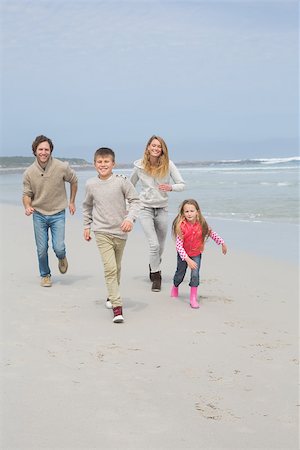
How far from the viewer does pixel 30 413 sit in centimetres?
368

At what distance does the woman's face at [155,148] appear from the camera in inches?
276

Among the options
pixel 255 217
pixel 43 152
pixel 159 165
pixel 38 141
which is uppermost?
pixel 38 141

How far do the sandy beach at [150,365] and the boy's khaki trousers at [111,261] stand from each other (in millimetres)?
226

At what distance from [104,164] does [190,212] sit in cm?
98

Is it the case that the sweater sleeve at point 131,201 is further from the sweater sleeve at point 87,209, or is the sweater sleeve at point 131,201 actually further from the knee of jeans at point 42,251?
the knee of jeans at point 42,251

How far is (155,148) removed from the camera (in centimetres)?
702

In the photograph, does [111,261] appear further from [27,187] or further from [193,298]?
[27,187]

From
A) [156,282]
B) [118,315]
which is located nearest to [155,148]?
[156,282]

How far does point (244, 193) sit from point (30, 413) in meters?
18.7

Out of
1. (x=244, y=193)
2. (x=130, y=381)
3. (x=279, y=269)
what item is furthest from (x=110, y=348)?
(x=244, y=193)

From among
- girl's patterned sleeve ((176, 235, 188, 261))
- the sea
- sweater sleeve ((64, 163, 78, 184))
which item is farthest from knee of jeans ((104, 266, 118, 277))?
the sea

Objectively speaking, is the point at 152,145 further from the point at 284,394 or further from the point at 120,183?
the point at 284,394

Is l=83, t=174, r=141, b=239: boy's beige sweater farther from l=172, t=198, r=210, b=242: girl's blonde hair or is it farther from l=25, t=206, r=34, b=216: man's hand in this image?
l=25, t=206, r=34, b=216: man's hand

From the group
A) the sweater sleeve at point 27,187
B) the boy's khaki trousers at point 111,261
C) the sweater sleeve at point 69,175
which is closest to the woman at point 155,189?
the sweater sleeve at point 69,175
